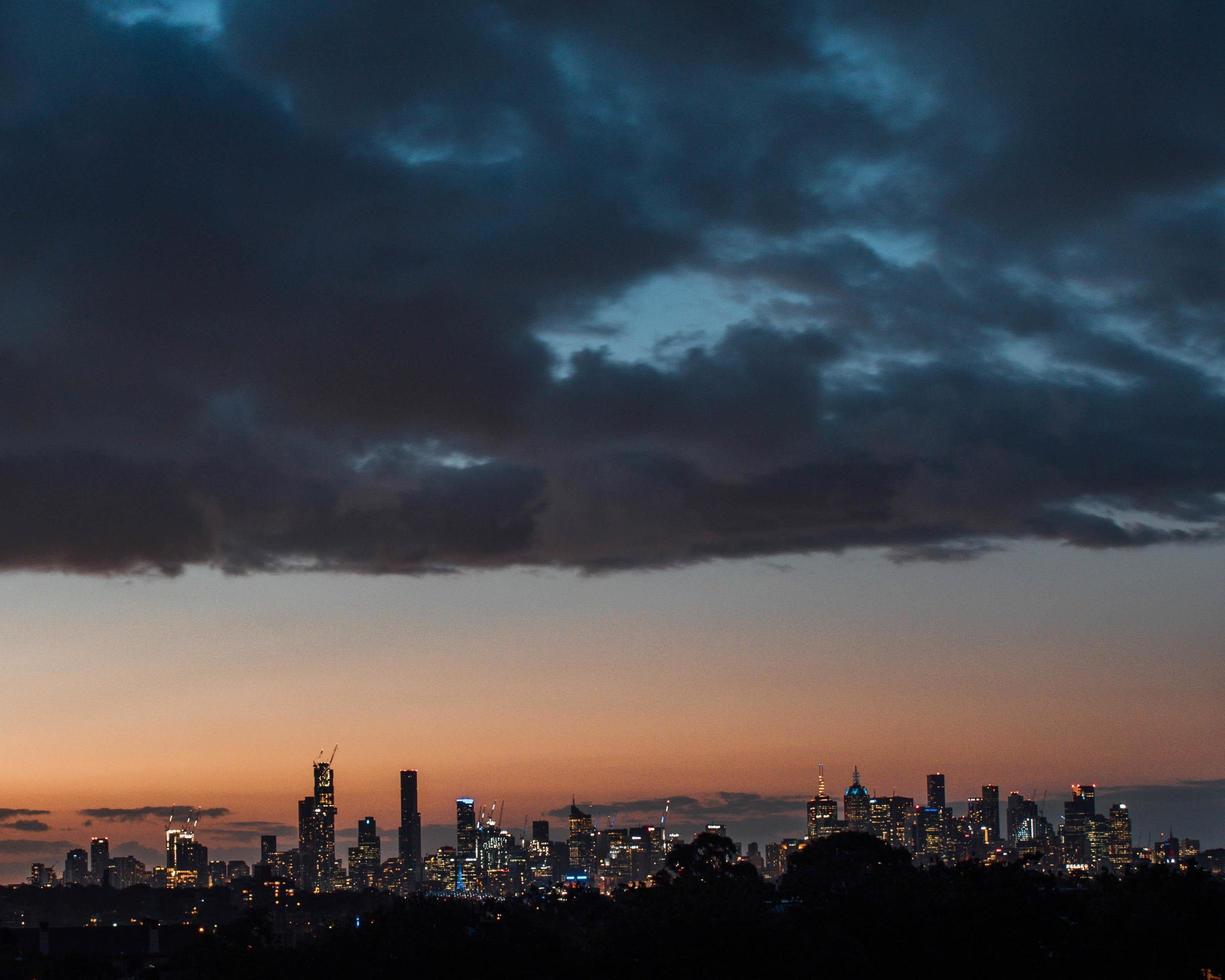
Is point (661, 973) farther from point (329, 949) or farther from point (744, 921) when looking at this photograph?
point (329, 949)

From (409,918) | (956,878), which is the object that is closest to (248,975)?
(409,918)

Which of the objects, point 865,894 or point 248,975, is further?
point 248,975

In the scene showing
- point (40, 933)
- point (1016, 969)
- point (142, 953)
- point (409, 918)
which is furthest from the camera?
point (40, 933)

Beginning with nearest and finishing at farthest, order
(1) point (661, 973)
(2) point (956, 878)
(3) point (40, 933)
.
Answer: (1) point (661, 973) → (2) point (956, 878) → (3) point (40, 933)

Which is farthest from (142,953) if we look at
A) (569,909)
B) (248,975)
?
(248,975)

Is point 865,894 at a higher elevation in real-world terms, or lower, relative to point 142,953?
higher

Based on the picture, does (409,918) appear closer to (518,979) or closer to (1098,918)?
(518,979)
